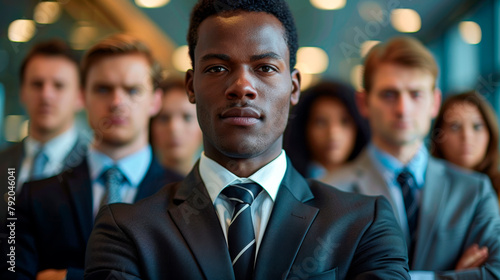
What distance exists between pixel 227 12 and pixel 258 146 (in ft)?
1.33

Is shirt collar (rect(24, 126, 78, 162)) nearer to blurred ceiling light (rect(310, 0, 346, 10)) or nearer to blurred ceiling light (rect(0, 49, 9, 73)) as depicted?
blurred ceiling light (rect(0, 49, 9, 73))

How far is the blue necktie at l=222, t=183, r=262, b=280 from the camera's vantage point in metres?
1.42

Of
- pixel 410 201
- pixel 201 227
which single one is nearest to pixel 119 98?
pixel 201 227

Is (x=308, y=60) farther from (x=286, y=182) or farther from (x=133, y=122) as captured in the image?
(x=286, y=182)

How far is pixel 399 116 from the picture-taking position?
7.29 feet

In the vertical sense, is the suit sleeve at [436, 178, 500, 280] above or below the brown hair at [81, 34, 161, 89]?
below

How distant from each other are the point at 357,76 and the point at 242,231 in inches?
49.9

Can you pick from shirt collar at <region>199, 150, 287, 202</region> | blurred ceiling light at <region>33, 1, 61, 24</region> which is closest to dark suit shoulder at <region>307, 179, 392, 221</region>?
shirt collar at <region>199, 150, 287, 202</region>

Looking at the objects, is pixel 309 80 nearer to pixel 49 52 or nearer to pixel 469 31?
pixel 469 31

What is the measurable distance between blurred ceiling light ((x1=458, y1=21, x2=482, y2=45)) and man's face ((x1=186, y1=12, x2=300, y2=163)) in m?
1.41

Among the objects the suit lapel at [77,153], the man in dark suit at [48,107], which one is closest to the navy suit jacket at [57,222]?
the suit lapel at [77,153]

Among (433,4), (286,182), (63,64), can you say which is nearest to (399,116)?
(433,4)

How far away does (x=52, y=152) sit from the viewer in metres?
2.36

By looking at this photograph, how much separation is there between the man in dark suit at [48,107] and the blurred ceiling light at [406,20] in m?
1.54
